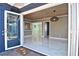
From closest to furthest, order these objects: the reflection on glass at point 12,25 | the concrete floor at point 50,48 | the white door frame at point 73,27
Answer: the white door frame at point 73,27, the concrete floor at point 50,48, the reflection on glass at point 12,25

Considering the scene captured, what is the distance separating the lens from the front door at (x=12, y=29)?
327 centimetres

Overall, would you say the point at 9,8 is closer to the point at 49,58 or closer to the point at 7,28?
the point at 7,28

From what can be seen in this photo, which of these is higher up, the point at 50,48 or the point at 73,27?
the point at 73,27

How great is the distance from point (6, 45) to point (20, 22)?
127 cm

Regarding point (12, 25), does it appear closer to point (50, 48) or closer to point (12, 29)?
point (12, 29)

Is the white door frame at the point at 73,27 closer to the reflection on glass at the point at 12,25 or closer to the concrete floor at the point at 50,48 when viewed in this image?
the concrete floor at the point at 50,48

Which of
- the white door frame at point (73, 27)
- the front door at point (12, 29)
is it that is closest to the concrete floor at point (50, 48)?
the front door at point (12, 29)

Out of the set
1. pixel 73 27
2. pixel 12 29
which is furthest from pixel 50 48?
pixel 73 27

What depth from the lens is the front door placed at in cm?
327

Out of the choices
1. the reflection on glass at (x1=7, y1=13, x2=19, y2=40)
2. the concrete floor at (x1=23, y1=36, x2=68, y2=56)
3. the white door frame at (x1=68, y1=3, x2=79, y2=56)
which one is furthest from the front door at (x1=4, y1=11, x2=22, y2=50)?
the white door frame at (x1=68, y1=3, x2=79, y2=56)

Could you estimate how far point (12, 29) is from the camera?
3.46 meters

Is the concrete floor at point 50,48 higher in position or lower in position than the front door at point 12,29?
lower

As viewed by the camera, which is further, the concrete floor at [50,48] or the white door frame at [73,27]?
the concrete floor at [50,48]

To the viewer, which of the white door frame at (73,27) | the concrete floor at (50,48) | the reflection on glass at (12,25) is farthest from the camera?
the reflection on glass at (12,25)
